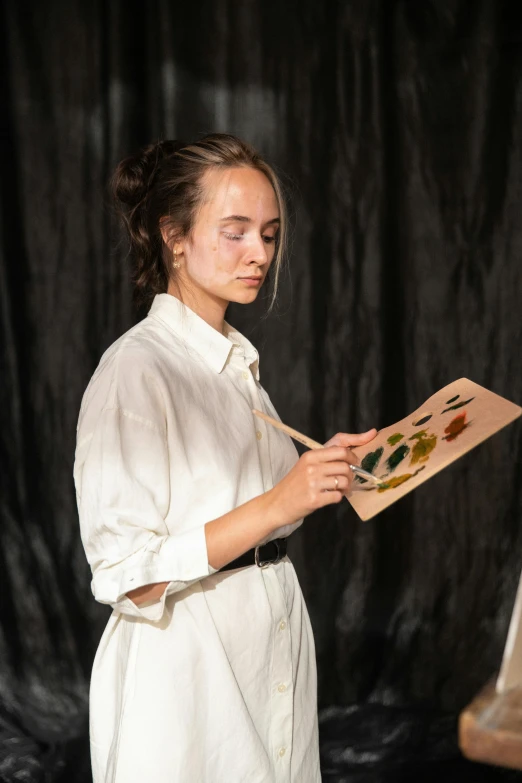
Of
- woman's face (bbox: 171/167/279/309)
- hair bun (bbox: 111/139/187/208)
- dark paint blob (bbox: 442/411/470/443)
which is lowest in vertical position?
dark paint blob (bbox: 442/411/470/443)

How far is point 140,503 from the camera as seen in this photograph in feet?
3.79

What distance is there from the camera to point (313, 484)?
110cm

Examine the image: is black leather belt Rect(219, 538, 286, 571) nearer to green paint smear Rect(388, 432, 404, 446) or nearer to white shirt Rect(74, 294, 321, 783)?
white shirt Rect(74, 294, 321, 783)

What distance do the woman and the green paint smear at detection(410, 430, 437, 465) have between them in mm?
87

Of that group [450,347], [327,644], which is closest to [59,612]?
[327,644]

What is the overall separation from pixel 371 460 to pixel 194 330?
33cm

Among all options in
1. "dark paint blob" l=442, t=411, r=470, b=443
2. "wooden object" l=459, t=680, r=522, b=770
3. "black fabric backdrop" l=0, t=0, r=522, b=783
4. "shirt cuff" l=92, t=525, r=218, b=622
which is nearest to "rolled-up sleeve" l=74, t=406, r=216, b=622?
"shirt cuff" l=92, t=525, r=218, b=622

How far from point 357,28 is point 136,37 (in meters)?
0.58

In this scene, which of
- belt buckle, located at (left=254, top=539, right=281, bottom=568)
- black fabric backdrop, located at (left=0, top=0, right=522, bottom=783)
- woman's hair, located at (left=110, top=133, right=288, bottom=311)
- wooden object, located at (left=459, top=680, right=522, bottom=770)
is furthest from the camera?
black fabric backdrop, located at (left=0, top=0, right=522, bottom=783)

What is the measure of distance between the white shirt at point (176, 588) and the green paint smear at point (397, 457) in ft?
0.70

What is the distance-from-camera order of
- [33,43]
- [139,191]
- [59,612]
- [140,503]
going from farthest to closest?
[59,612], [33,43], [139,191], [140,503]

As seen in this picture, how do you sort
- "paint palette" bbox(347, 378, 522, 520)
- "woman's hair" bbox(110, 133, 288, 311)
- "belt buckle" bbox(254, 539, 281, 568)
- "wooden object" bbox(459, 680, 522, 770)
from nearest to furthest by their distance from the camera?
"wooden object" bbox(459, 680, 522, 770) < "paint palette" bbox(347, 378, 522, 520) < "belt buckle" bbox(254, 539, 281, 568) < "woman's hair" bbox(110, 133, 288, 311)

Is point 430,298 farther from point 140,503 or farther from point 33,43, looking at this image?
point 140,503

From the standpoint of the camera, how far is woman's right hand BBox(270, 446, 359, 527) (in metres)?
1.10
